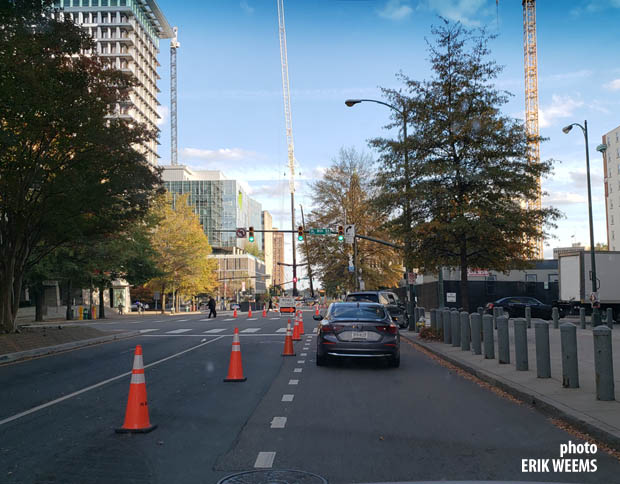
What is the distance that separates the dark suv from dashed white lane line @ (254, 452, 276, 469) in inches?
668

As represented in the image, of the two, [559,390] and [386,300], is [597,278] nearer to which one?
[386,300]

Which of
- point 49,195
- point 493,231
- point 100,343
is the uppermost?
point 49,195

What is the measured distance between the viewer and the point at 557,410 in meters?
7.62

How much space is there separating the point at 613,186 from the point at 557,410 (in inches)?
3688

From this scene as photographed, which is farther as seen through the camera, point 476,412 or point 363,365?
point 363,365

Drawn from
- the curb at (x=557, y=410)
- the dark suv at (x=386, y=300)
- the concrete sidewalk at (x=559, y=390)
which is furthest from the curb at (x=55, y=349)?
the curb at (x=557, y=410)

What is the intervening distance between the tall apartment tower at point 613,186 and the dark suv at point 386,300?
73124 millimetres

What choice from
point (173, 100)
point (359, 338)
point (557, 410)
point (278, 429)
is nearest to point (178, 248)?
point (359, 338)

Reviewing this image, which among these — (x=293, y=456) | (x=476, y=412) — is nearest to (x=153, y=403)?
(x=293, y=456)

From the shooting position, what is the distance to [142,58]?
116m

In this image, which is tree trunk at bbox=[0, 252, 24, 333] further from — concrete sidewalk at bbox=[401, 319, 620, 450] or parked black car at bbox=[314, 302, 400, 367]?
concrete sidewalk at bbox=[401, 319, 620, 450]

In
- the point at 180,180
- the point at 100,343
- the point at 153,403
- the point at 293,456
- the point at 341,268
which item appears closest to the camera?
the point at 293,456

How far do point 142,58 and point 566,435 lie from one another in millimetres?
120241

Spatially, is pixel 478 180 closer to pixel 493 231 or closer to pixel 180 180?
pixel 493 231
